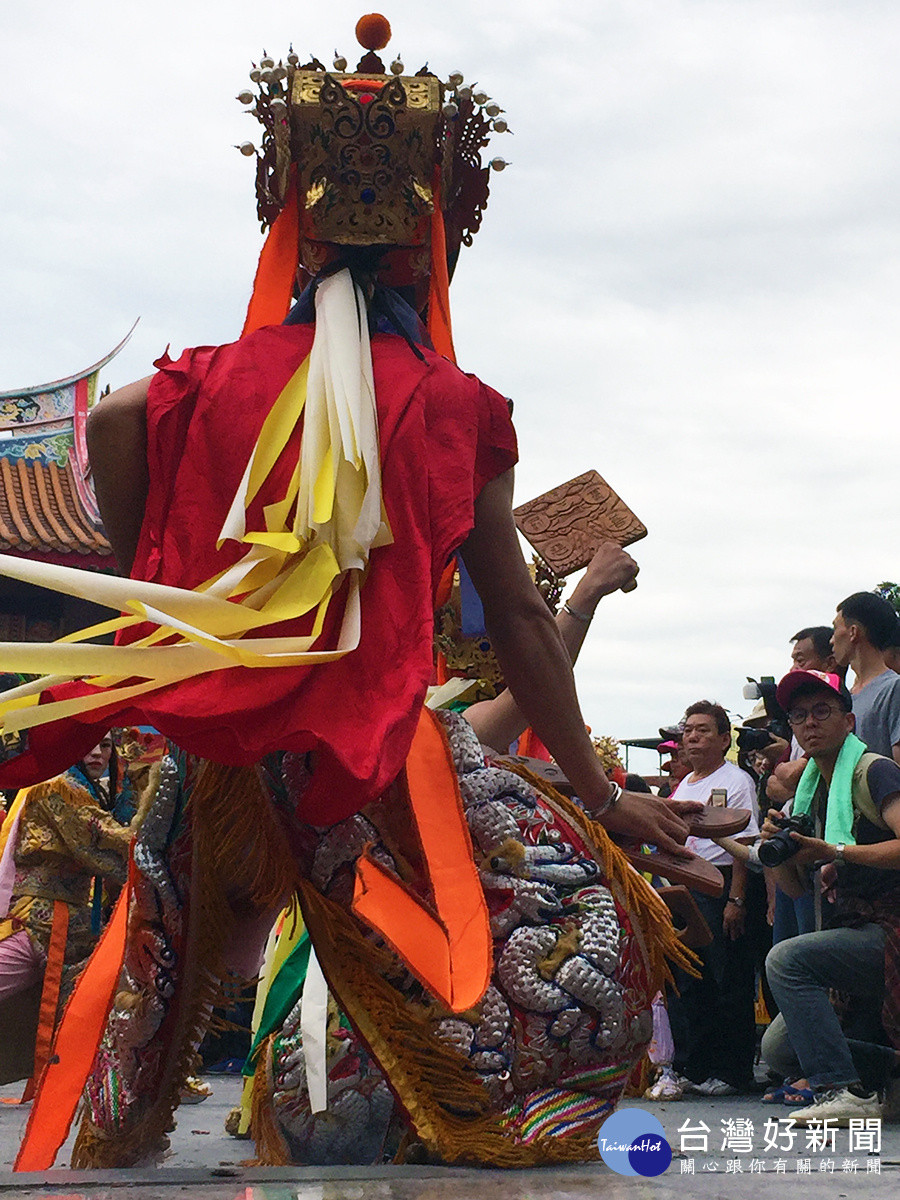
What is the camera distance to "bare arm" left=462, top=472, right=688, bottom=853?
7.80 ft

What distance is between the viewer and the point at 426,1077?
2113 millimetres

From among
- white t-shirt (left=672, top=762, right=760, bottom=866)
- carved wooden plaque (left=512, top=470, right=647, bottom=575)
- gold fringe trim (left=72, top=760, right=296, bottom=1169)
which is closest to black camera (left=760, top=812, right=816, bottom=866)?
white t-shirt (left=672, top=762, right=760, bottom=866)

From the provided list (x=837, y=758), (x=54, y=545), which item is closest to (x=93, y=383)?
(x=54, y=545)

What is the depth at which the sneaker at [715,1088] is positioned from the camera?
5449mm

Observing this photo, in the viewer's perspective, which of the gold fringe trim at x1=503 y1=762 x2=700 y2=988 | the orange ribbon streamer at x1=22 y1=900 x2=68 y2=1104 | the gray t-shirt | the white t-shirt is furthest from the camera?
the white t-shirt

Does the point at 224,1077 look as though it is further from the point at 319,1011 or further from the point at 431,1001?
the point at 431,1001

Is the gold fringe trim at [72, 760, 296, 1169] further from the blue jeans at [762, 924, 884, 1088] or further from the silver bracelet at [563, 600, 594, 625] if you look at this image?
the blue jeans at [762, 924, 884, 1088]

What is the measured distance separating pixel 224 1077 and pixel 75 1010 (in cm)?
400

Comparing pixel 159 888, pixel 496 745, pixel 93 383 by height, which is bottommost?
pixel 159 888

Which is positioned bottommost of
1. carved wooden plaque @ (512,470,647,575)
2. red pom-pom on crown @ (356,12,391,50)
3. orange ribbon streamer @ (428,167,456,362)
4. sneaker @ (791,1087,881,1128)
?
sneaker @ (791,1087,881,1128)

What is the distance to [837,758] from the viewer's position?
4.70m

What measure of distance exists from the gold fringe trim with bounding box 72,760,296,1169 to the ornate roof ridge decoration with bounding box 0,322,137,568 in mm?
14417

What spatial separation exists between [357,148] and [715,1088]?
4138mm

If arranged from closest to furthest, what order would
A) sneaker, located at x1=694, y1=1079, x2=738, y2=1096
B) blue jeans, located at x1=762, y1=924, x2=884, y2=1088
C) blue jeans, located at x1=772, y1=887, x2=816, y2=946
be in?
blue jeans, located at x1=762, y1=924, x2=884, y2=1088 < blue jeans, located at x1=772, y1=887, x2=816, y2=946 < sneaker, located at x1=694, y1=1079, x2=738, y2=1096
